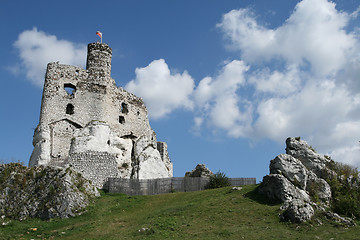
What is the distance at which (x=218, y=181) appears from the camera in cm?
3956

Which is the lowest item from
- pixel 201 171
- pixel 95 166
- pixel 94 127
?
pixel 201 171

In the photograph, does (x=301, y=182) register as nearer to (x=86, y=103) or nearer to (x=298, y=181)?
(x=298, y=181)

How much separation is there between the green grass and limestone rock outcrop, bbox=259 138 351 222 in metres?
0.80

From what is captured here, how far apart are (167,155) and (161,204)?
2275 centimetres

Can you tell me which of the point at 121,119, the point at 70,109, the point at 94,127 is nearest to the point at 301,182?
the point at 94,127

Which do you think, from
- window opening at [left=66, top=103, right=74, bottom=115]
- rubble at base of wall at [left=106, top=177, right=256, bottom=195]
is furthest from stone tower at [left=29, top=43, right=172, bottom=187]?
rubble at base of wall at [left=106, top=177, right=256, bottom=195]

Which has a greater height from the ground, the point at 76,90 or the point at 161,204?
the point at 76,90

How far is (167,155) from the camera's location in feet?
186

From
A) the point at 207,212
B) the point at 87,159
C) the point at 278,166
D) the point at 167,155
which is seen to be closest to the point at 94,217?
the point at 207,212

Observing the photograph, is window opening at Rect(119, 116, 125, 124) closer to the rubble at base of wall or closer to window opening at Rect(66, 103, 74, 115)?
window opening at Rect(66, 103, 74, 115)

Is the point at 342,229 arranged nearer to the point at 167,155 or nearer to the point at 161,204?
the point at 161,204

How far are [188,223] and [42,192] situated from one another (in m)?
13.5

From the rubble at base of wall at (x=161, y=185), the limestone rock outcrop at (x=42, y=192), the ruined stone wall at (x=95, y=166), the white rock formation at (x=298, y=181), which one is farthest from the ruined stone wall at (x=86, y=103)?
the white rock formation at (x=298, y=181)

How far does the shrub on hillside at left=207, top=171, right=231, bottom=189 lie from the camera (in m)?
39.4
